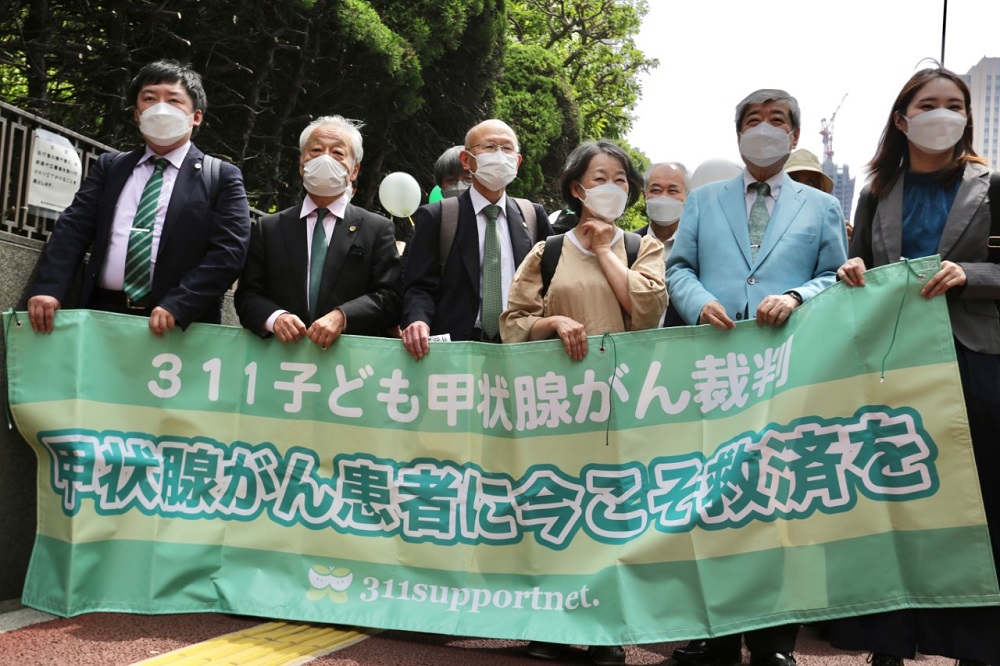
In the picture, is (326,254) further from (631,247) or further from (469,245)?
(631,247)

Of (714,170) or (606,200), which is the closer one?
(606,200)

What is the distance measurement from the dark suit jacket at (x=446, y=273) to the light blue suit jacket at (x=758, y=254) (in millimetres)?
933

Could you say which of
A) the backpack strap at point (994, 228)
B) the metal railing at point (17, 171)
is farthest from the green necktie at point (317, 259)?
the backpack strap at point (994, 228)

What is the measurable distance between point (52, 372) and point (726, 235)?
112 inches

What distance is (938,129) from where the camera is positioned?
3621 millimetres

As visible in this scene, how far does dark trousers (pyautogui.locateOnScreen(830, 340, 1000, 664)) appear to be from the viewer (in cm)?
333

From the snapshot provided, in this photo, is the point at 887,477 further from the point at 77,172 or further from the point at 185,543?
the point at 77,172

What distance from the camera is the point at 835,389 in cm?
358

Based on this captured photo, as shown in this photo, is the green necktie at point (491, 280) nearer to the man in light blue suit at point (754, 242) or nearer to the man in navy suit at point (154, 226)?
the man in light blue suit at point (754, 242)

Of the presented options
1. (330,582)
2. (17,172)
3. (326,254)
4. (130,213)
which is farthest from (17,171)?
(330,582)

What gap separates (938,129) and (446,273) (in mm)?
2101

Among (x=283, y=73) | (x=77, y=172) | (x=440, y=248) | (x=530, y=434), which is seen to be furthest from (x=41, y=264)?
(x=283, y=73)

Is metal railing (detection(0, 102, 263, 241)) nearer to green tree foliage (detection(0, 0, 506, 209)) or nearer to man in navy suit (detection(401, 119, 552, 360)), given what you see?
man in navy suit (detection(401, 119, 552, 360))

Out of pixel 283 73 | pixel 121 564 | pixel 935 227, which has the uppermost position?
pixel 283 73
